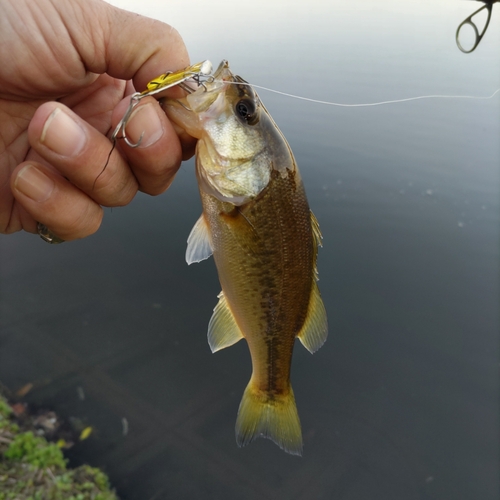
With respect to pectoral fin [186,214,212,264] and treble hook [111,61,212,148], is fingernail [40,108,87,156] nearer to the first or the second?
treble hook [111,61,212,148]

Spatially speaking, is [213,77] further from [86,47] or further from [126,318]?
[126,318]

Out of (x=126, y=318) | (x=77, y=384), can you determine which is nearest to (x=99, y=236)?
(x=126, y=318)

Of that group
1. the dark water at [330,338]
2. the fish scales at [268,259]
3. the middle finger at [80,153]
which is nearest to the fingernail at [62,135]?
the middle finger at [80,153]

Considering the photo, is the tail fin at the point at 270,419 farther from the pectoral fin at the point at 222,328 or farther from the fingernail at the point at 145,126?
the fingernail at the point at 145,126

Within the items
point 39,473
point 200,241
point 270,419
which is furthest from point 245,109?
point 39,473

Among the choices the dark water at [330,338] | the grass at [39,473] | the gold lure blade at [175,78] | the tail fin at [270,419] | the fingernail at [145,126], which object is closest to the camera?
the gold lure blade at [175,78]
